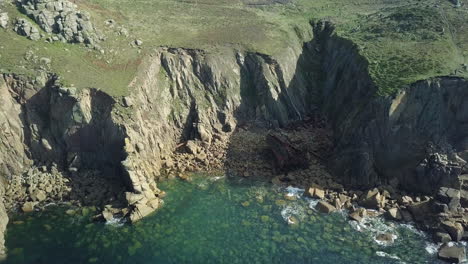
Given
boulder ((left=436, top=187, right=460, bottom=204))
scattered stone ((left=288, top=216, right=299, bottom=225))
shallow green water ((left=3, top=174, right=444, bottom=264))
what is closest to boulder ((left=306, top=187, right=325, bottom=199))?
shallow green water ((left=3, top=174, right=444, bottom=264))

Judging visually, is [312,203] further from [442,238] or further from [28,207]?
[28,207]

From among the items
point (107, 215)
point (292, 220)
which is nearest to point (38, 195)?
point (107, 215)

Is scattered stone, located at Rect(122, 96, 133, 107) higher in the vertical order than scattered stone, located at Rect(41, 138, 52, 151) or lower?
higher

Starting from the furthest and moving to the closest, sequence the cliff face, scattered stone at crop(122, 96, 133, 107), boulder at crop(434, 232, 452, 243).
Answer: the cliff face
scattered stone at crop(122, 96, 133, 107)
boulder at crop(434, 232, 452, 243)

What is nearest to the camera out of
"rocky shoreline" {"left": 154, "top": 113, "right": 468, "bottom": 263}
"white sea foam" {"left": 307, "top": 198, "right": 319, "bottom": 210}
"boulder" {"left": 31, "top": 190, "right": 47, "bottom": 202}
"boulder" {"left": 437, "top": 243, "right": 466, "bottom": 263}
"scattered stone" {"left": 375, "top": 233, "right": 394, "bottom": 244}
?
"boulder" {"left": 437, "top": 243, "right": 466, "bottom": 263}

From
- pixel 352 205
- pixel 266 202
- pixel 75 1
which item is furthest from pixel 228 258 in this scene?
pixel 75 1

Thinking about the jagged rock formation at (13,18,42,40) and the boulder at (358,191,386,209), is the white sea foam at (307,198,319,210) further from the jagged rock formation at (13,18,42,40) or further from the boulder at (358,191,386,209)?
the jagged rock formation at (13,18,42,40)

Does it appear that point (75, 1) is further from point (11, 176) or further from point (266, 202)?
point (266, 202)
